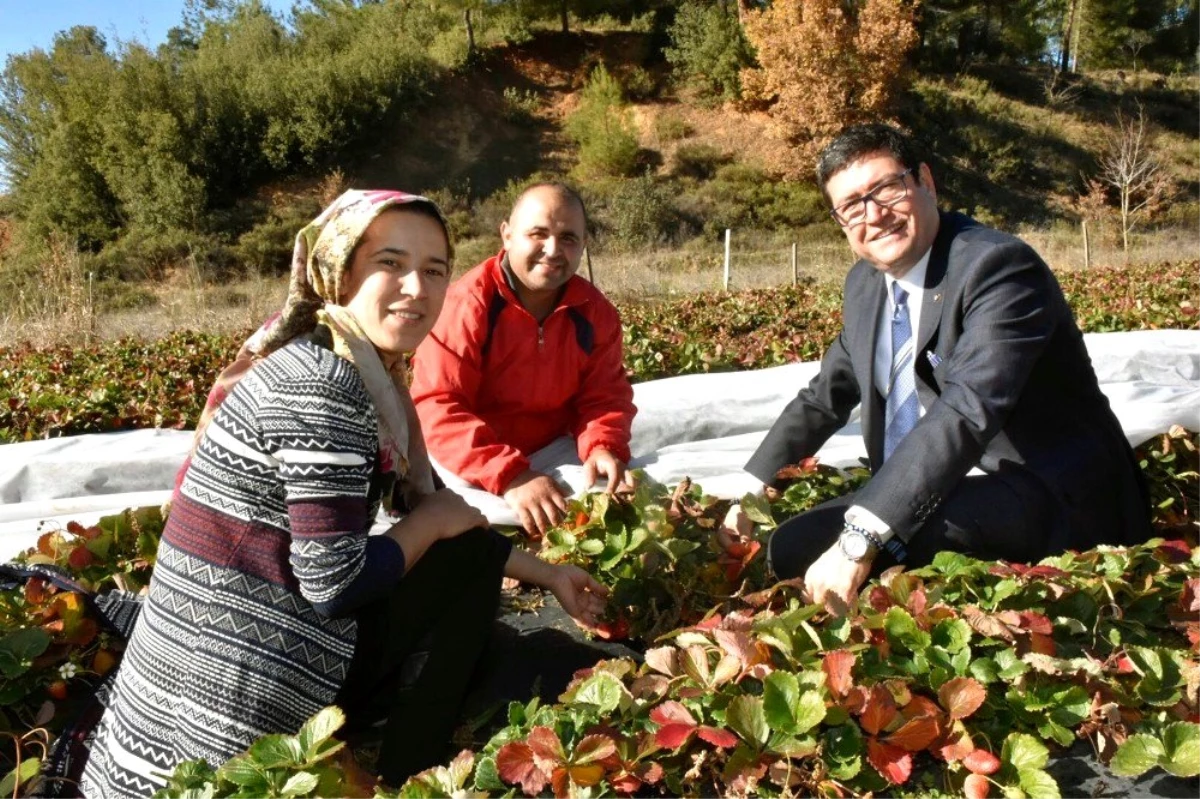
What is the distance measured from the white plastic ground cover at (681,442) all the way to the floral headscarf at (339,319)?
1.27m

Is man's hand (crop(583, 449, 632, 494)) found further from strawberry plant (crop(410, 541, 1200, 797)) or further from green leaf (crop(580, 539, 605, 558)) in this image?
strawberry plant (crop(410, 541, 1200, 797))

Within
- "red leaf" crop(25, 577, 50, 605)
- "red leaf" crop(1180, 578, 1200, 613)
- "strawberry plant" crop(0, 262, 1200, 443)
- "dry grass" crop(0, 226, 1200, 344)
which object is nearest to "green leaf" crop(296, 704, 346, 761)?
"red leaf" crop(25, 577, 50, 605)

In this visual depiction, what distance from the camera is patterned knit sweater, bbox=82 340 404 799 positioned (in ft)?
5.39

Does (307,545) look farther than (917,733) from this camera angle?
Yes

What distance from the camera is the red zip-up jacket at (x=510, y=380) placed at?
10.6ft

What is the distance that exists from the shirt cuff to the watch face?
0.03 m

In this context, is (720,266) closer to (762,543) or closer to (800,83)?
(800,83)

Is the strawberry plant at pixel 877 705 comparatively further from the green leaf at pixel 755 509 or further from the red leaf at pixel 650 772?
the green leaf at pixel 755 509

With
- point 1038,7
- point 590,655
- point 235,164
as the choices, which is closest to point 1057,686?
point 590,655

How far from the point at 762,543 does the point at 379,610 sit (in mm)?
1296

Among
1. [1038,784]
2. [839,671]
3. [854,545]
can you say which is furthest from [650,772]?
[854,545]

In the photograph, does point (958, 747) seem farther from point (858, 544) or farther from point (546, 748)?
point (858, 544)

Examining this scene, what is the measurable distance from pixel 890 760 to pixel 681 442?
315 cm

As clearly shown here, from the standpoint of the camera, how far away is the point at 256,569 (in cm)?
171
